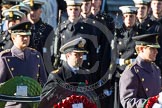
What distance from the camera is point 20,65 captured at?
11312 millimetres

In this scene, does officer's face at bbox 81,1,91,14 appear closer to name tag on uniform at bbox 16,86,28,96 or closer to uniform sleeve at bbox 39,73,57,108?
uniform sleeve at bbox 39,73,57,108

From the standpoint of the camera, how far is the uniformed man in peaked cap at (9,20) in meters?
13.0

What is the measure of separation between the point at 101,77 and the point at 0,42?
1714mm

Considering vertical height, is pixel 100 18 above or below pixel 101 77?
above

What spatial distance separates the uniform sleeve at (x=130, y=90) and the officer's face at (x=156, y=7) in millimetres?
3885

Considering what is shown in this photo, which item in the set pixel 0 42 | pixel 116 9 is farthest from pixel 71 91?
pixel 116 9

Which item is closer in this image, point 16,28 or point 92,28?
point 16,28

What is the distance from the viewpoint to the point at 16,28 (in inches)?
452

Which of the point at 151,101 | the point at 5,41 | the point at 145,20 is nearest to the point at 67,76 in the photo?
the point at 151,101

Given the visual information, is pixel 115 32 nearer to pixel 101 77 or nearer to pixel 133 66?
pixel 101 77

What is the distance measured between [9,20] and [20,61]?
1.87 meters

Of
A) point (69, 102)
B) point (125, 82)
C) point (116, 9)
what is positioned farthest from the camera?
point (116, 9)

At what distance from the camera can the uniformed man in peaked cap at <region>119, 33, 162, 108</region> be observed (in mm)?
10375

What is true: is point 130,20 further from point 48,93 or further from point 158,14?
point 48,93
